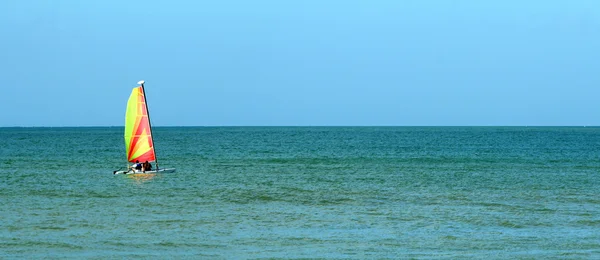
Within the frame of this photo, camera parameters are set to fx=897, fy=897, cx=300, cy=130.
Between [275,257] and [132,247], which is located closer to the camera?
[275,257]

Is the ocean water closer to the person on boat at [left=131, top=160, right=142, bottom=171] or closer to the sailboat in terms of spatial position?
the person on boat at [left=131, top=160, right=142, bottom=171]

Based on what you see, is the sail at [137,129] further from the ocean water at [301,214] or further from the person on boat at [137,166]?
the ocean water at [301,214]

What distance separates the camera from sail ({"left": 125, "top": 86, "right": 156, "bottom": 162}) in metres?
62.2

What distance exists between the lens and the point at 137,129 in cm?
6253

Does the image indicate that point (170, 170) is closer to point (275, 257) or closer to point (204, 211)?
point (204, 211)

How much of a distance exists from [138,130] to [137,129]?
0.33 ft

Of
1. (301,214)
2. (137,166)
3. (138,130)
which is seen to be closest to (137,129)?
→ (138,130)

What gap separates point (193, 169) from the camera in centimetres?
7012

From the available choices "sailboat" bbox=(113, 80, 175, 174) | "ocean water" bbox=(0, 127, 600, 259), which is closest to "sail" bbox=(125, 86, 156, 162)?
"sailboat" bbox=(113, 80, 175, 174)

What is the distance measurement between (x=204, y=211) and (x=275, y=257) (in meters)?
12.5

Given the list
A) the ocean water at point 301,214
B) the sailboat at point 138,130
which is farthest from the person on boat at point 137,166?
the ocean water at point 301,214

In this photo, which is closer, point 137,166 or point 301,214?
point 301,214

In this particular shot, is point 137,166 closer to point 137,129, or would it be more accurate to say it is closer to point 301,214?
point 137,129

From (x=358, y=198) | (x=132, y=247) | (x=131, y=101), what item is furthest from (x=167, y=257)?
(x=131, y=101)
